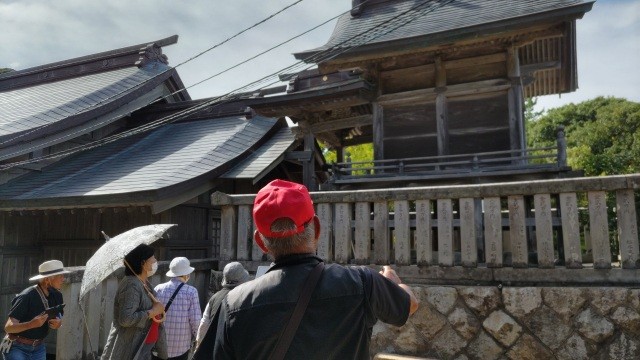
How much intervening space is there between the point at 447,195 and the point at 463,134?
3682mm

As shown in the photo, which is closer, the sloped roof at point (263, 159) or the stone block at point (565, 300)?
the stone block at point (565, 300)

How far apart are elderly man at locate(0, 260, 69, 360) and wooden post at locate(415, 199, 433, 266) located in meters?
4.16

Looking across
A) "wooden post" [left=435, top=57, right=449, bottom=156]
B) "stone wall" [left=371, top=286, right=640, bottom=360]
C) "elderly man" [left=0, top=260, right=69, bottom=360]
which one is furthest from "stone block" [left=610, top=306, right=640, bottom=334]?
"elderly man" [left=0, top=260, right=69, bottom=360]

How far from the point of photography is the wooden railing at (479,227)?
469cm

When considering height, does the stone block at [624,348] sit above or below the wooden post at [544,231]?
below

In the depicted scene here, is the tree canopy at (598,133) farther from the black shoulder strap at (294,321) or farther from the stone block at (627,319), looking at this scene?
the black shoulder strap at (294,321)

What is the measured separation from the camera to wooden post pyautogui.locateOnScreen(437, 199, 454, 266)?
5.29 m

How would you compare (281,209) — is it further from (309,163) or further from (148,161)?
(148,161)

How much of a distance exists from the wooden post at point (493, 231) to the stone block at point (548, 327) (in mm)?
663

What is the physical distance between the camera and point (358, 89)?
8.76 m

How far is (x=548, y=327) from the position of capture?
4.66 meters

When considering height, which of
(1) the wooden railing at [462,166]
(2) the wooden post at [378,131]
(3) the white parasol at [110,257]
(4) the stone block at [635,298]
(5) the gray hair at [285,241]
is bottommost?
(4) the stone block at [635,298]

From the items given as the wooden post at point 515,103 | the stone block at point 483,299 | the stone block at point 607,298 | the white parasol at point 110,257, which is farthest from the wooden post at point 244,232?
the wooden post at point 515,103

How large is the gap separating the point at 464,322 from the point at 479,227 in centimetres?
115
